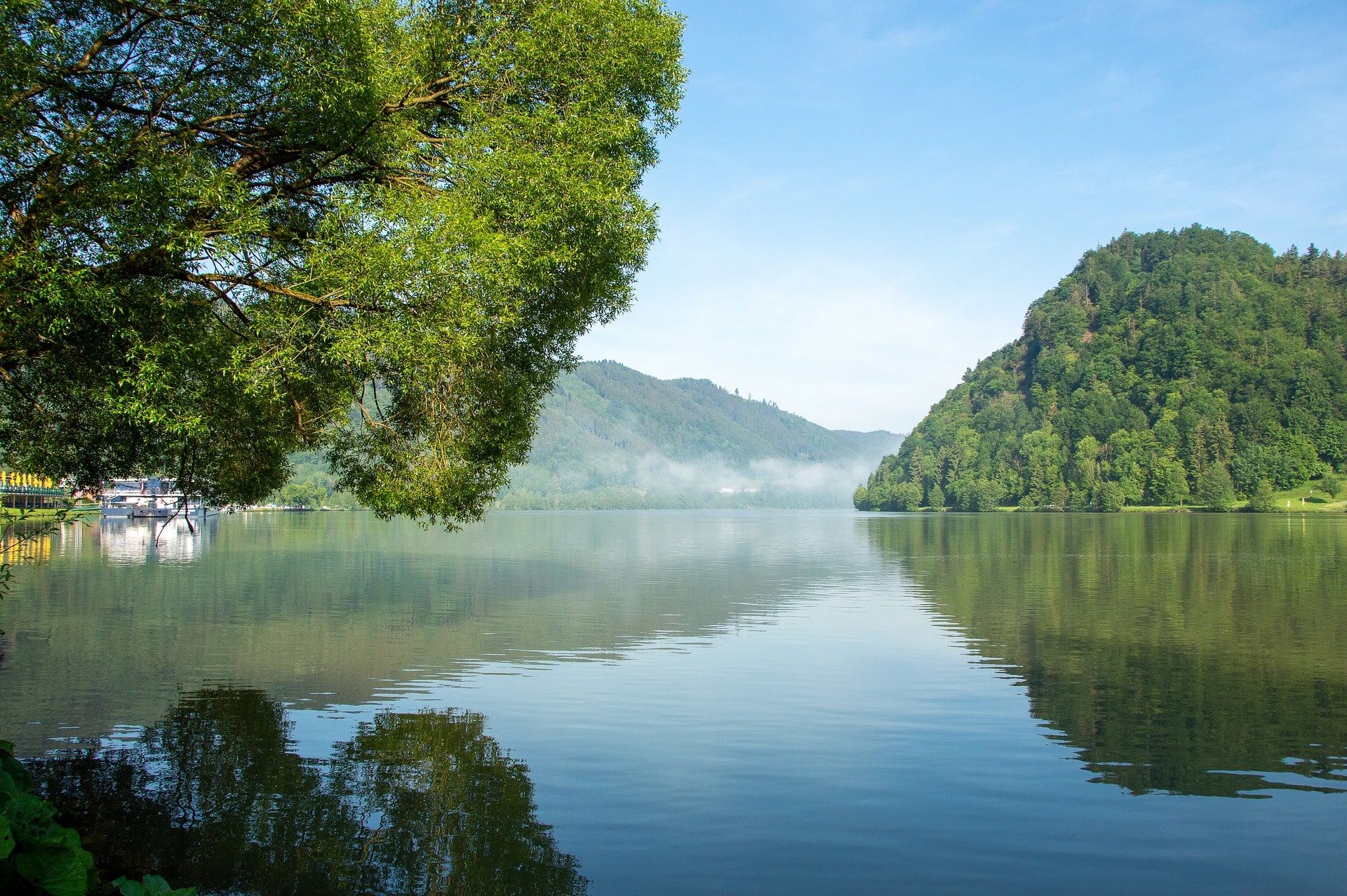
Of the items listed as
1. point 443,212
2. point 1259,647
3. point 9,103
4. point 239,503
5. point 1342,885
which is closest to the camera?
point 1342,885

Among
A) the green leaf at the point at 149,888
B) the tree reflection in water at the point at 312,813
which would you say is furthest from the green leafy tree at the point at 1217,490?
the green leaf at the point at 149,888

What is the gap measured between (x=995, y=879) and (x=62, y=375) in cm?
1525

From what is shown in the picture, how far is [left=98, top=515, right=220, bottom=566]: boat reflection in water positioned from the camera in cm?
6291

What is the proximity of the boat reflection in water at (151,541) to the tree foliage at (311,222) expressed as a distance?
1764 cm

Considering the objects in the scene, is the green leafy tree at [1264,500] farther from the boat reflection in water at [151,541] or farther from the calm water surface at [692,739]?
the boat reflection in water at [151,541]

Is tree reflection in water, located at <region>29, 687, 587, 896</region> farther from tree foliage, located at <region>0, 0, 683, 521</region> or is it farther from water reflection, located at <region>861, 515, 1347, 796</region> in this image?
water reflection, located at <region>861, 515, 1347, 796</region>

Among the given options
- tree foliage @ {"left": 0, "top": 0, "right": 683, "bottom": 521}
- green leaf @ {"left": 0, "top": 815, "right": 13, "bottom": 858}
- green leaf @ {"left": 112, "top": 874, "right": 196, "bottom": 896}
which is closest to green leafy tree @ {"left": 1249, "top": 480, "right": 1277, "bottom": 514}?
tree foliage @ {"left": 0, "top": 0, "right": 683, "bottom": 521}

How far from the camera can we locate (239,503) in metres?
23.2

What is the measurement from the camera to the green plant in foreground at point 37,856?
6.69 m

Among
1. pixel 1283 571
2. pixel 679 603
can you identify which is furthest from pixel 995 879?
pixel 1283 571

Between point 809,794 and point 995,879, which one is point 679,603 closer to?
point 809,794

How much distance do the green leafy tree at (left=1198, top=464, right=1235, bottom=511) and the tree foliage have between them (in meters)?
207

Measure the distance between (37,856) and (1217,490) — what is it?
22097cm

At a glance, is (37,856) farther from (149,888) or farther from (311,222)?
(311,222)
